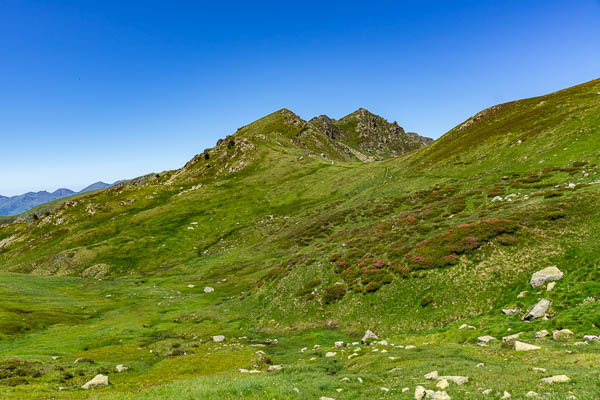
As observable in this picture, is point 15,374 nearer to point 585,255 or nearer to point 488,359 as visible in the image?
point 488,359

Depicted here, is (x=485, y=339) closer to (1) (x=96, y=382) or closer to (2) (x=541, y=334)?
(2) (x=541, y=334)

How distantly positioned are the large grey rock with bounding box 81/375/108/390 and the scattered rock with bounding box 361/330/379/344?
75.7ft

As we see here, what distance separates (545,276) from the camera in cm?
2866

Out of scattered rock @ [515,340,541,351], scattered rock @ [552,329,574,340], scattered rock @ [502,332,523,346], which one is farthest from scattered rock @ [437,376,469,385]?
scattered rock @ [552,329,574,340]

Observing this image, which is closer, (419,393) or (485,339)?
(419,393)

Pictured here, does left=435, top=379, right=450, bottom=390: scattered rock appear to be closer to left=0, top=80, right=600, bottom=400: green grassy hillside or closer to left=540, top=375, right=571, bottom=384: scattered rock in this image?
left=0, top=80, right=600, bottom=400: green grassy hillside

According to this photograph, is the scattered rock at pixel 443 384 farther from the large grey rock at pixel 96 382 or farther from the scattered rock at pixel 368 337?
the large grey rock at pixel 96 382

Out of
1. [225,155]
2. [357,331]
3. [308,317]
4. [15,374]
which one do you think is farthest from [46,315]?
[225,155]

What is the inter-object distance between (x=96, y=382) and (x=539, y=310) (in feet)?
119

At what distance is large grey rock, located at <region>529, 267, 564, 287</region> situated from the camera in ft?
92.6

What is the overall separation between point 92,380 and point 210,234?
91.2 metres

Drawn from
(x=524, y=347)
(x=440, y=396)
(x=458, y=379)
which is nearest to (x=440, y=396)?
(x=440, y=396)

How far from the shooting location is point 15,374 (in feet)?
81.2

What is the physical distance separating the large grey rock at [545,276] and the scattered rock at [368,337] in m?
15.9
